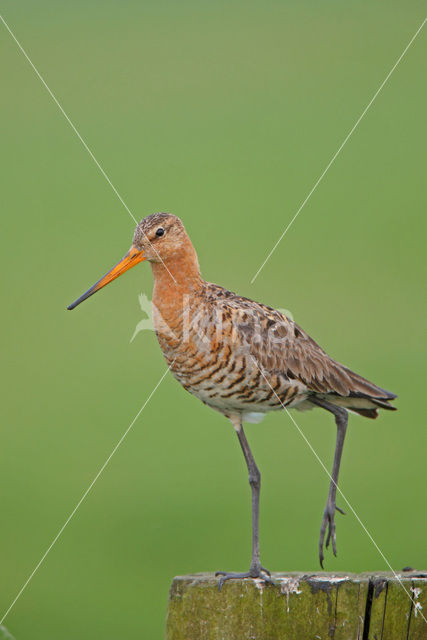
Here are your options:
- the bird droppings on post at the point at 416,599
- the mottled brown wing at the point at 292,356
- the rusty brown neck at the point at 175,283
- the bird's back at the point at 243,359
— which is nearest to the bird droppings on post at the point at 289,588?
the bird droppings on post at the point at 416,599

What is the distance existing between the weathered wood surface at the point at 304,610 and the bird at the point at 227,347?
109 centimetres

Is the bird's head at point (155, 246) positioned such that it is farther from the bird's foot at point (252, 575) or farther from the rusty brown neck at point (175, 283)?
the bird's foot at point (252, 575)

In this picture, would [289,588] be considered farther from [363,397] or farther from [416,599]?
[363,397]

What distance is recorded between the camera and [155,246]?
592 centimetres

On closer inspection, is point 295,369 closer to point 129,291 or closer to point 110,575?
point 110,575

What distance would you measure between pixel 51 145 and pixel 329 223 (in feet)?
22.4

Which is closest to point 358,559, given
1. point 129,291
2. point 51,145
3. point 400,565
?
point 400,565

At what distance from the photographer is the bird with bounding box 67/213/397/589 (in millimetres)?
5906

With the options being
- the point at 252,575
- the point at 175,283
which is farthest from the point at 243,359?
the point at 252,575

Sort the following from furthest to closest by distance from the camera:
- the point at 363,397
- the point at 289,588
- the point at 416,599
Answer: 1. the point at 363,397
2. the point at 289,588
3. the point at 416,599

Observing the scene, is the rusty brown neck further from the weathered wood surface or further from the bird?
the weathered wood surface

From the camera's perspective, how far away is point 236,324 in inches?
237

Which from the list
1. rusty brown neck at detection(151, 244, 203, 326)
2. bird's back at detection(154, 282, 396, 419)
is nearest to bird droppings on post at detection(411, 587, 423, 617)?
bird's back at detection(154, 282, 396, 419)

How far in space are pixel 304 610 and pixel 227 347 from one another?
70.7 inches
